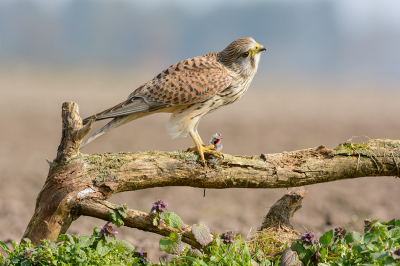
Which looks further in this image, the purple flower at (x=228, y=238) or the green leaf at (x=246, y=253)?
the purple flower at (x=228, y=238)

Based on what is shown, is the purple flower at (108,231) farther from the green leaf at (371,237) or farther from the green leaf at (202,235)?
the green leaf at (371,237)

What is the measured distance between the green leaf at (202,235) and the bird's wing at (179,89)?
1622 mm

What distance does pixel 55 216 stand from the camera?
3.15 metres

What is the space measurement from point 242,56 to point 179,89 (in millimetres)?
953

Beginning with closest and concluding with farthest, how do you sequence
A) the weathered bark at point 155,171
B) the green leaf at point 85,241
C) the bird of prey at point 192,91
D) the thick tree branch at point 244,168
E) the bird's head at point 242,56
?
the green leaf at point 85,241, the weathered bark at point 155,171, the thick tree branch at point 244,168, the bird of prey at point 192,91, the bird's head at point 242,56

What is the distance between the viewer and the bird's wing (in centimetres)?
408

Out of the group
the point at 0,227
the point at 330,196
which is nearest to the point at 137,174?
the point at 0,227

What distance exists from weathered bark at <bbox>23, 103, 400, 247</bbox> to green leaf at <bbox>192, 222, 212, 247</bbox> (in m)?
0.21

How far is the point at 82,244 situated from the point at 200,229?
40.6 inches

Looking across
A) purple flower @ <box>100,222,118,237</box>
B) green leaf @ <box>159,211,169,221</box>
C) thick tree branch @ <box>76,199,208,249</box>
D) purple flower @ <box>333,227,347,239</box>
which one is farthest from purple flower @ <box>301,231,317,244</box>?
purple flower @ <box>100,222,118,237</box>

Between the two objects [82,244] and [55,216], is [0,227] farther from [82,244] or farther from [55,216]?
[82,244]

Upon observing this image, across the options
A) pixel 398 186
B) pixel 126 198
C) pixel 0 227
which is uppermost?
pixel 398 186

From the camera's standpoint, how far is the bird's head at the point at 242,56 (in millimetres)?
4340

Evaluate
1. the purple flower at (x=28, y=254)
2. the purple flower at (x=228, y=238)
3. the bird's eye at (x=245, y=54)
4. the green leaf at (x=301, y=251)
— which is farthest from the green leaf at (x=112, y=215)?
the bird's eye at (x=245, y=54)
